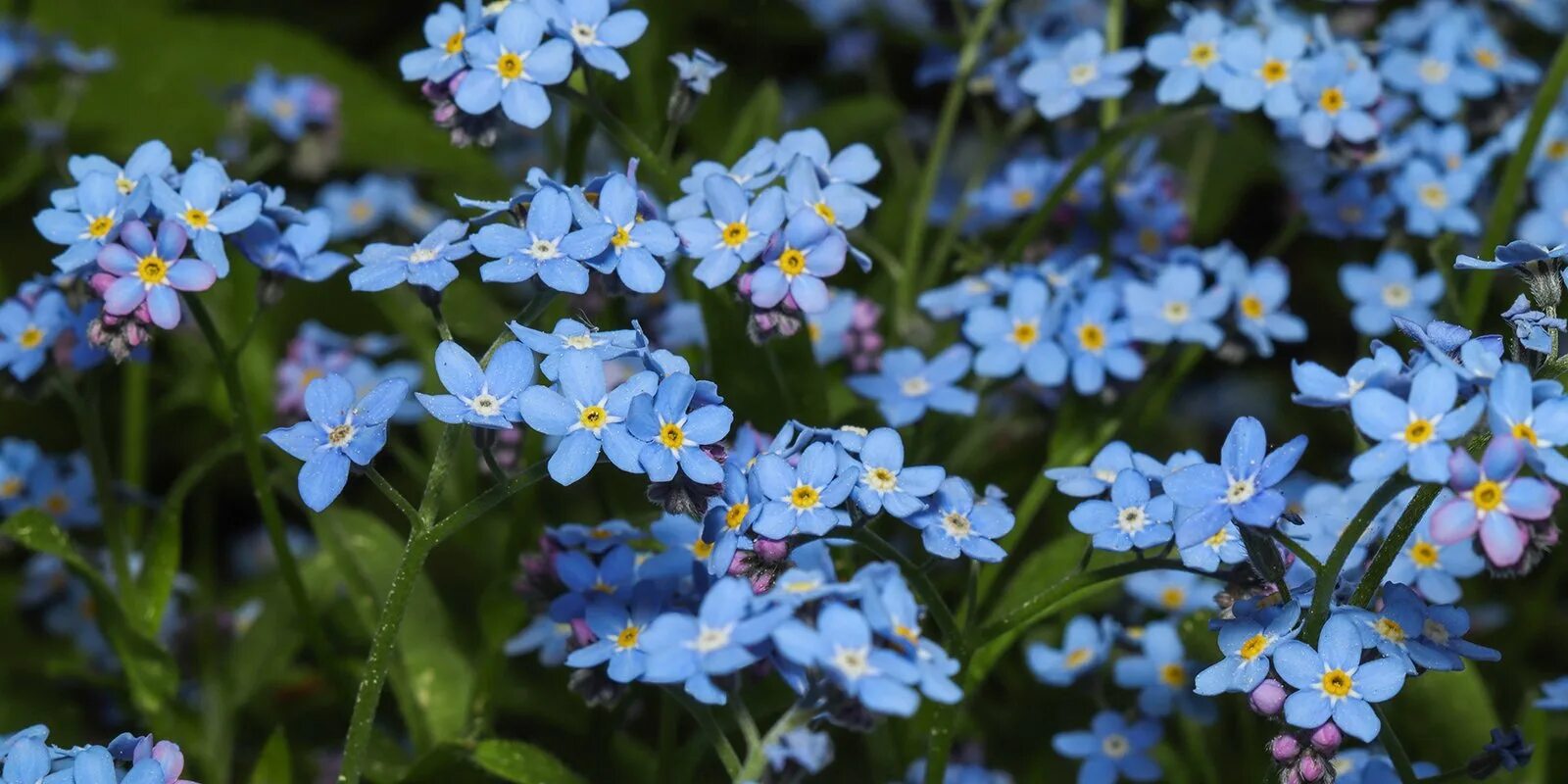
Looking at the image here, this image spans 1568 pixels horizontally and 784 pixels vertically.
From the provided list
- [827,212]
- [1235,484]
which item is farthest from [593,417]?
[1235,484]

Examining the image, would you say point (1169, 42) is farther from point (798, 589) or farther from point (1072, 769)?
point (798, 589)

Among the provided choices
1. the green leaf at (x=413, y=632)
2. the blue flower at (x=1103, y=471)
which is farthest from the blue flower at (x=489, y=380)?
the green leaf at (x=413, y=632)

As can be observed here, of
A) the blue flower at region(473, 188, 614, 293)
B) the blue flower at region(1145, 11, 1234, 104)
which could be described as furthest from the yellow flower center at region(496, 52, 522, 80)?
the blue flower at region(1145, 11, 1234, 104)

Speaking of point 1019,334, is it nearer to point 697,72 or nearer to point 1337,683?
point 697,72

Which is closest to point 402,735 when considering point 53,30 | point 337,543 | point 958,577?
point 337,543

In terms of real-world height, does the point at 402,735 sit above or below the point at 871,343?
below

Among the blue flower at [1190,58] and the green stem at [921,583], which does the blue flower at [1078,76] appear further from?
the green stem at [921,583]

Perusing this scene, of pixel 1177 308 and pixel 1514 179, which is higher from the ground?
pixel 1514 179
